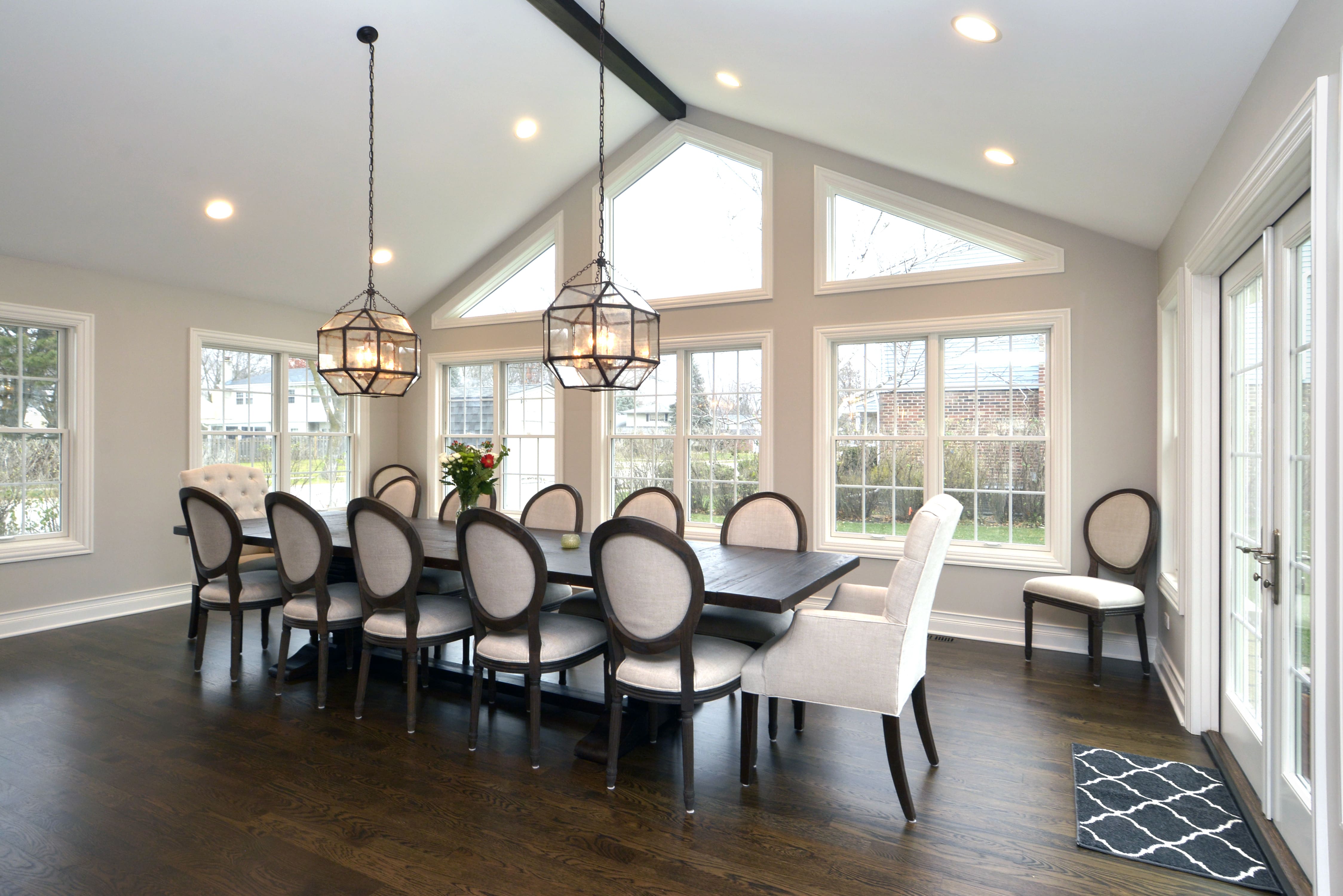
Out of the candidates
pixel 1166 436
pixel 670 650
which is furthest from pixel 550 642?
pixel 1166 436

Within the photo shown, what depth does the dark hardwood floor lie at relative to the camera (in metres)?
2.16

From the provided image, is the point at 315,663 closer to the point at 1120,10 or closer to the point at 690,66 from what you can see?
the point at 690,66

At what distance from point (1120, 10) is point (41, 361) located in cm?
637

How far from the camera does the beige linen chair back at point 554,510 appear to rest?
15.2 ft

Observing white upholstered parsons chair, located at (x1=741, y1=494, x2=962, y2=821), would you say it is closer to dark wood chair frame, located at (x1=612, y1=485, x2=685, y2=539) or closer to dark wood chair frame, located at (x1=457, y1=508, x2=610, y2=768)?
dark wood chair frame, located at (x1=457, y1=508, x2=610, y2=768)

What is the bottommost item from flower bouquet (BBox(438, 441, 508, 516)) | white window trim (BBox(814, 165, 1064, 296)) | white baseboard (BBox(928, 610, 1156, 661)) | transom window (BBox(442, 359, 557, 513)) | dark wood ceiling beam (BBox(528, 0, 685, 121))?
white baseboard (BBox(928, 610, 1156, 661))

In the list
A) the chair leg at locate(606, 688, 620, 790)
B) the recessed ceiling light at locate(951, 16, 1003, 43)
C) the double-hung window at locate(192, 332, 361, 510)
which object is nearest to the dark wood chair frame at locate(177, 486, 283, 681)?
the double-hung window at locate(192, 332, 361, 510)

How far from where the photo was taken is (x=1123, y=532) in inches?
168

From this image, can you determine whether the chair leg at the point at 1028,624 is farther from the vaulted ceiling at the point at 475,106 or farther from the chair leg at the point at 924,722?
the vaulted ceiling at the point at 475,106

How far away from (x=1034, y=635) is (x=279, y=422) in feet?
20.1

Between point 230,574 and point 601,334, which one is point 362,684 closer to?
point 230,574

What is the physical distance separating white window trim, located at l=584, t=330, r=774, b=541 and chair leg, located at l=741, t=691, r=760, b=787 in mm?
2283

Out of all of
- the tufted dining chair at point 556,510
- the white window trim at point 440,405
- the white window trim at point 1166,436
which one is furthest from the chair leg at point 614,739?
the white window trim at point 440,405

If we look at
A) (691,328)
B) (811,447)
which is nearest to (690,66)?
(691,328)
